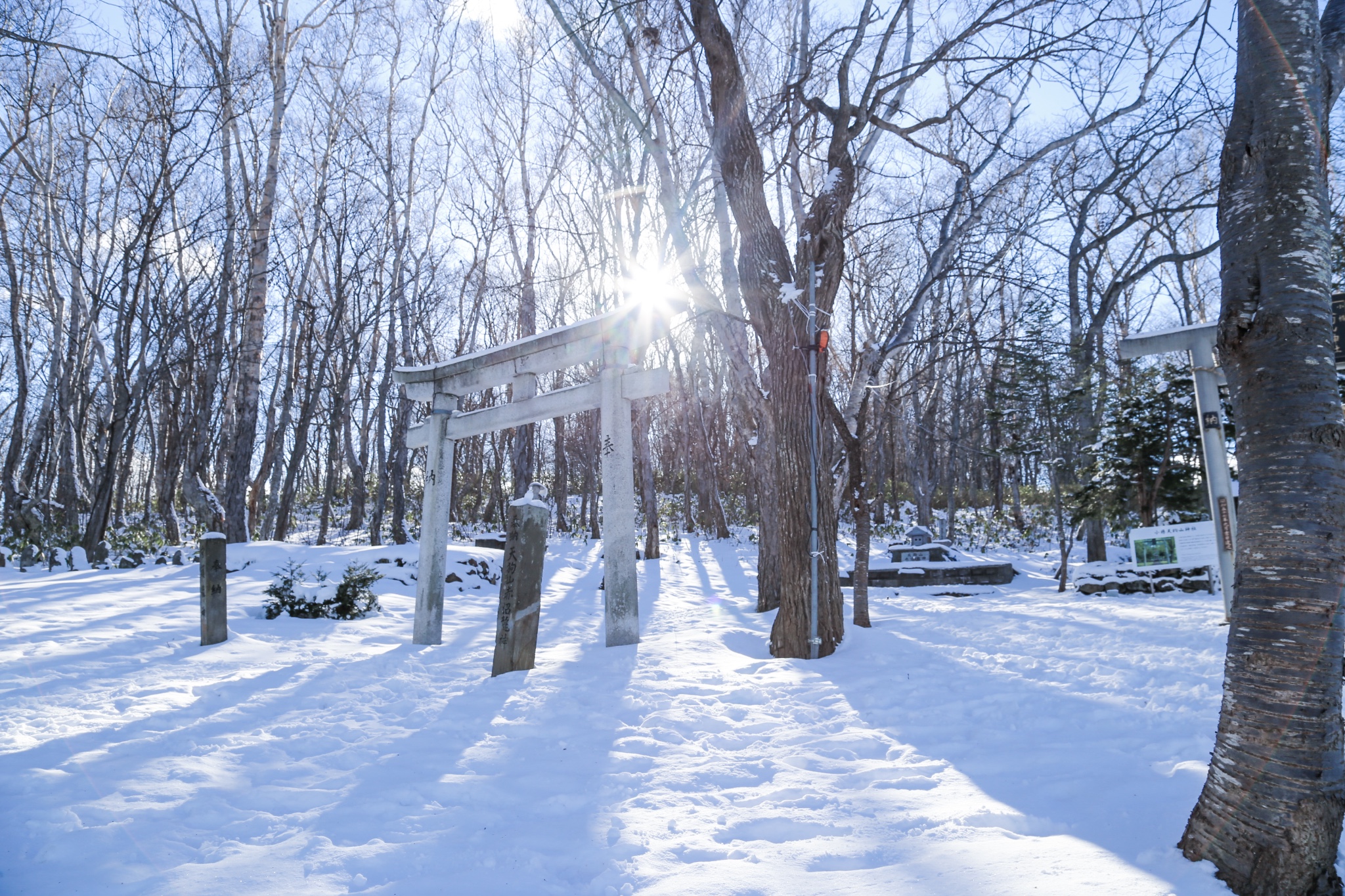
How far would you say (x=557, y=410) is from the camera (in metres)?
6.74

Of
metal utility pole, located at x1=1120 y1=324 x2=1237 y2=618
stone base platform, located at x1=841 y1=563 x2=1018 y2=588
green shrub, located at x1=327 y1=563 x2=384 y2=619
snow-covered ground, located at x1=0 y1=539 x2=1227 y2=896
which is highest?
metal utility pole, located at x1=1120 y1=324 x2=1237 y2=618

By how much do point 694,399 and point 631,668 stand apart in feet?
52.7

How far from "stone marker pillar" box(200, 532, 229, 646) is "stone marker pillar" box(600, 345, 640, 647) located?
315 cm

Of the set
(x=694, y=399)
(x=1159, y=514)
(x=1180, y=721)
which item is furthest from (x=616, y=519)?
(x=694, y=399)

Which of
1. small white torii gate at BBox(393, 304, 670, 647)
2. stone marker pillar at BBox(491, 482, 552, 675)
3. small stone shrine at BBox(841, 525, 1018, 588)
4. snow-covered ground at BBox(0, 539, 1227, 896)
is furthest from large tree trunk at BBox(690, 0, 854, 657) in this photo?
small stone shrine at BBox(841, 525, 1018, 588)

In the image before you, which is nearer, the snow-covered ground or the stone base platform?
the snow-covered ground

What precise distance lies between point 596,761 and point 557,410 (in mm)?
3981

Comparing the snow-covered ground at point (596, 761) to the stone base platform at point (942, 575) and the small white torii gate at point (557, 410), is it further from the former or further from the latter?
the stone base platform at point (942, 575)

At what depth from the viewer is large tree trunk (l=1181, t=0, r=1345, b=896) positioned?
195 centimetres

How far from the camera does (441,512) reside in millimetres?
6785

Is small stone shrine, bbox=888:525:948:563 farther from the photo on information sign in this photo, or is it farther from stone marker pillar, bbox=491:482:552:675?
stone marker pillar, bbox=491:482:552:675

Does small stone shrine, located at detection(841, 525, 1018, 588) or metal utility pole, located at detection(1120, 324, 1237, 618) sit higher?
metal utility pole, located at detection(1120, 324, 1237, 618)

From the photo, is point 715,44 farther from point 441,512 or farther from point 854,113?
point 441,512

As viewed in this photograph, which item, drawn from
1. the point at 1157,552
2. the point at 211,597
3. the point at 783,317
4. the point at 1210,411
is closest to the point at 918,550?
the point at 1157,552
